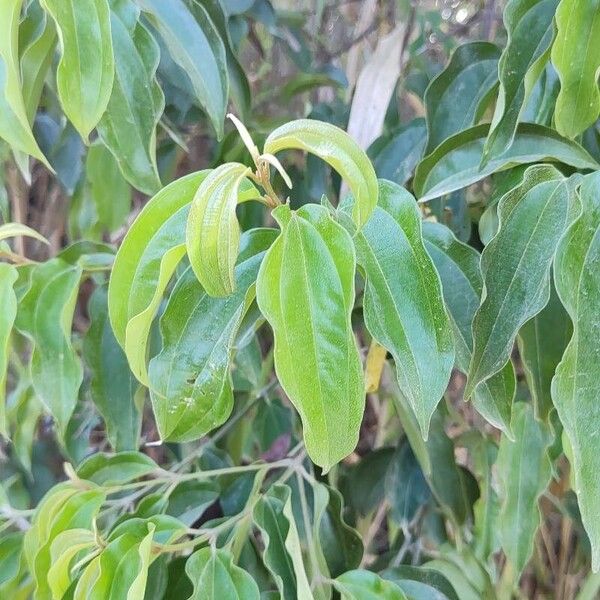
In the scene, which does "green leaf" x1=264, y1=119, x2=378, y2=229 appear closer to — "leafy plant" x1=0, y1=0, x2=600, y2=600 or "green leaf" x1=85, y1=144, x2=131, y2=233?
"leafy plant" x1=0, y1=0, x2=600, y2=600

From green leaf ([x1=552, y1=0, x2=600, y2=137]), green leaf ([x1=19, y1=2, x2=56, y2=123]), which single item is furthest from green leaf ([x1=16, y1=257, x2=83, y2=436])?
green leaf ([x1=552, y1=0, x2=600, y2=137])

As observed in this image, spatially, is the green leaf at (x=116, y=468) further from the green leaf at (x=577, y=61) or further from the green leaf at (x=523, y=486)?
the green leaf at (x=577, y=61)

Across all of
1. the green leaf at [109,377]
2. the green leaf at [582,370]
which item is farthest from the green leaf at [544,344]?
the green leaf at [109,377]

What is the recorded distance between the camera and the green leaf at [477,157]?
373 mm

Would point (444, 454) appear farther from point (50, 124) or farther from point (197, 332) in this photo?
point (50, 124)

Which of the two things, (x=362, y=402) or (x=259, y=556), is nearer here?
(x=362, y=402)

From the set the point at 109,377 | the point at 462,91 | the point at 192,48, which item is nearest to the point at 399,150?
the point at 462,91

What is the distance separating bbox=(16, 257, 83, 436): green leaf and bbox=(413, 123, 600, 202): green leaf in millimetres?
249

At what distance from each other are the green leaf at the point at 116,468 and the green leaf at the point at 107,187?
0.26m

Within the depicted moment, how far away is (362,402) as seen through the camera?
0.27 metres

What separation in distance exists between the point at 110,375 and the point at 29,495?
414 millimetres

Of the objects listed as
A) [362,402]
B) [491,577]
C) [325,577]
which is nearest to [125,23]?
[362,402]

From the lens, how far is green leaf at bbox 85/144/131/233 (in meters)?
0.63

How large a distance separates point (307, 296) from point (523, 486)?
318mm
